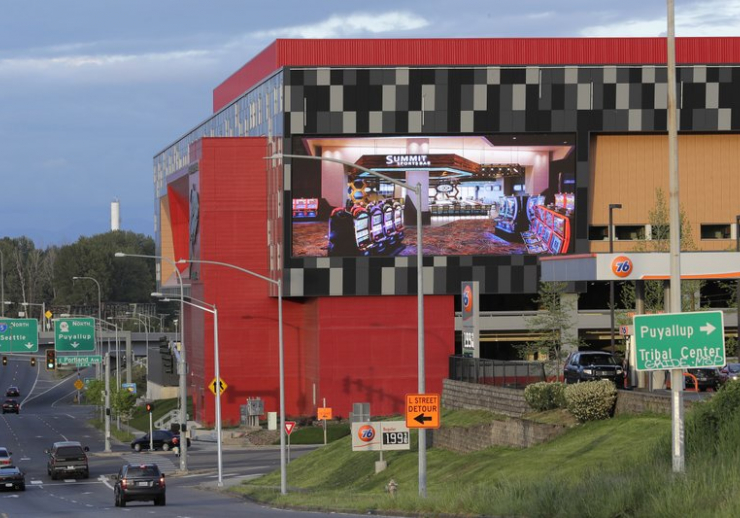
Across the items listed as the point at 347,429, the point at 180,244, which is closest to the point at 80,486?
the point at 347,429

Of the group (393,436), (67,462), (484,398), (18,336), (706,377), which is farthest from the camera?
(18,336)

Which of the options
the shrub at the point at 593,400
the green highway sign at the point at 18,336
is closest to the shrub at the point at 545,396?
the shrub at the point at 593,400

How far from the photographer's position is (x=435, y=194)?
3364 inches

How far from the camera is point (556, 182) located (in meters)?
85.9

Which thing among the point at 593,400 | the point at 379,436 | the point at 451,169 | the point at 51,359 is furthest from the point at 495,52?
the point at 593,400

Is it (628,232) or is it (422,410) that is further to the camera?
(628,232)

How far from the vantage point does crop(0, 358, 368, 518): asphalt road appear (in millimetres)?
41156

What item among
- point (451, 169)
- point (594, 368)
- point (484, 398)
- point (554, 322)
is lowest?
point (484, 398)

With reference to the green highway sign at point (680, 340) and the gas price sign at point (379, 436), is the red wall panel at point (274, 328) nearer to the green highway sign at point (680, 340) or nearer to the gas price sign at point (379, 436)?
the gas price sign at point (379, 436)

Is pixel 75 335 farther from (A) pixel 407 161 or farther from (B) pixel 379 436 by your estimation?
(B) pixel 379 436

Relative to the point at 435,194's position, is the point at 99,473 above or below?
below

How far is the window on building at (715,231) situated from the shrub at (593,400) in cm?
A: 5061

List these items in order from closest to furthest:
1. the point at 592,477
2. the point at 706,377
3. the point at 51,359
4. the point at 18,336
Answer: the point at 592,477
the point at 706,377
the point at 51,359
the point at 18,336

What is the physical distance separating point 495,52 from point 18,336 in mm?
45541
